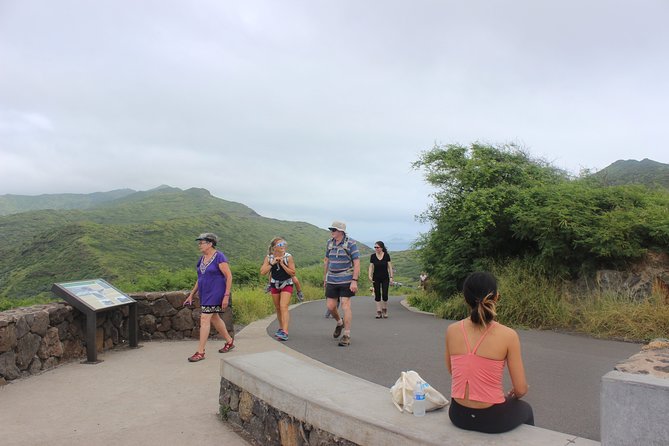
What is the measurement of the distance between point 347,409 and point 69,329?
5448 millimetres

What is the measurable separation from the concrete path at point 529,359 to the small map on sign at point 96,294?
2.85m

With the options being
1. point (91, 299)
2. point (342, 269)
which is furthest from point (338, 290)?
point (91, 299)

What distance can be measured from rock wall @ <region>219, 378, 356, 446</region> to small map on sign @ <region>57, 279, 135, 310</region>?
11.0ft

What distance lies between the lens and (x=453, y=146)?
14977 millimetres

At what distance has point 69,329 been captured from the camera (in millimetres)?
7301

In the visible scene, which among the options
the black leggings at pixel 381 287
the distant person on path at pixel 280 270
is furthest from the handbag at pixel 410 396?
the black leggings at pixel 381 287

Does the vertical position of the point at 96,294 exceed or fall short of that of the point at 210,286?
it falls short

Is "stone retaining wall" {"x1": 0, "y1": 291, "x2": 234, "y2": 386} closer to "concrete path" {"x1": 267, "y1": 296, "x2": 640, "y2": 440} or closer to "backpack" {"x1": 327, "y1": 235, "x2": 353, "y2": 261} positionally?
"concrete path" {"x1": 267, "y1": 296, "x2": 640, "y2": 440}

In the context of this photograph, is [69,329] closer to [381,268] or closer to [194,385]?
[194,385]

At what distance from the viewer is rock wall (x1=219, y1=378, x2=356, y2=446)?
3.70 meters

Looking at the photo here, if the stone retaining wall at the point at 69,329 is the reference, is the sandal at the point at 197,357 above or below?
below

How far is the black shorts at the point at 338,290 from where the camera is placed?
26.4 feet

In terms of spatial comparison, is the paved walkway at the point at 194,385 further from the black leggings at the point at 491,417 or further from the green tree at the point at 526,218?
the green tree at the point at 526,218

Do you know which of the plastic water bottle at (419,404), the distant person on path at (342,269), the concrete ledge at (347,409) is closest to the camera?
the concrete ledge at (347,409)
